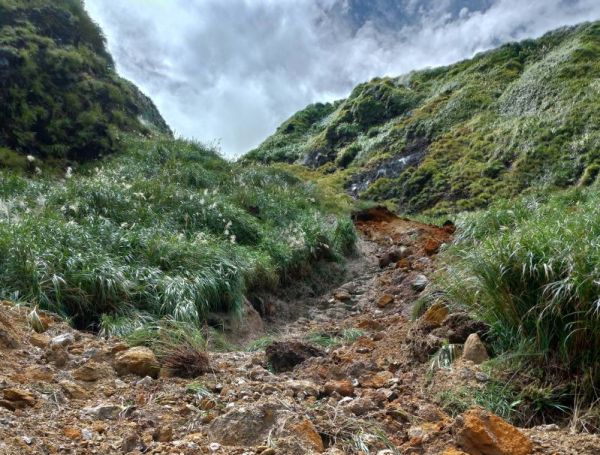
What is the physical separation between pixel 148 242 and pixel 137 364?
276cm

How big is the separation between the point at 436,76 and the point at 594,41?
14.2 metres

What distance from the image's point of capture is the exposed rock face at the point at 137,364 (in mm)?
3080

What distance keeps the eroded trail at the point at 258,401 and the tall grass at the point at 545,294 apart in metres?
0.31

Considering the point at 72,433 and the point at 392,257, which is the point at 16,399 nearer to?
the point at 72,433

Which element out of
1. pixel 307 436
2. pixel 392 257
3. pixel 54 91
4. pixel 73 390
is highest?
pixel 54 91

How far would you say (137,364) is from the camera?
3100mm

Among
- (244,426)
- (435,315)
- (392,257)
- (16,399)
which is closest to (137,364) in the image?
(16,399)

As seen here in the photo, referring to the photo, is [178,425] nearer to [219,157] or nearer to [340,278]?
[340,278]

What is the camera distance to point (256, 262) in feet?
21.6

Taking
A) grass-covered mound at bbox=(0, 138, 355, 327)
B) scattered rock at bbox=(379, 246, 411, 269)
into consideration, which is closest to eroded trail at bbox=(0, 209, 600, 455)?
grass-covered mound at bbox=(0, 138, 355, 327)

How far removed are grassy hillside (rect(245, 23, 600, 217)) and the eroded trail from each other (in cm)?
1568

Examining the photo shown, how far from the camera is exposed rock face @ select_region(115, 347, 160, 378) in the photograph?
3080mm

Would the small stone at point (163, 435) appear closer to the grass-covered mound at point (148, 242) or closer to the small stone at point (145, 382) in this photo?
the small stone at point (145, 382)

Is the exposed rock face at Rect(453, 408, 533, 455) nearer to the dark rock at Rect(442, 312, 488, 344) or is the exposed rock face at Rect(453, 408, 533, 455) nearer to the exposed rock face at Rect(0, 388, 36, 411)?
the dark rock at Rect(442, 312, 488, 344)
